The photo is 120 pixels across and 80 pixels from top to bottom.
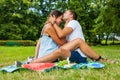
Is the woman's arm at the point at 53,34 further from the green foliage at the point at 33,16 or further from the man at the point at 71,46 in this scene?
the green foliage at the point at 33,16

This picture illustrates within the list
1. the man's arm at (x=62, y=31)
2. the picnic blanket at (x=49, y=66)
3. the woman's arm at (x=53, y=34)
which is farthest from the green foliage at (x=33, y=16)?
the picnic blanket at (x=49, y=66)

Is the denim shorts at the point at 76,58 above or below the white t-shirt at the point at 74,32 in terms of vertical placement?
below

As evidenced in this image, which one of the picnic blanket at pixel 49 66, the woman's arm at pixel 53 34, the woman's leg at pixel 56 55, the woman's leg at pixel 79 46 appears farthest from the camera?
the woman's arm at pixel 53 34

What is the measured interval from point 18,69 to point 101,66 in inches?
71.3

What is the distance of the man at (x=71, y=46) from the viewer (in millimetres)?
8625

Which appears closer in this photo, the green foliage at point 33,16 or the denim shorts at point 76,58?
the denim shorts at point 76,58

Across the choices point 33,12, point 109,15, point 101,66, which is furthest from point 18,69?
point 33,12

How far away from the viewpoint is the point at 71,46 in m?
8.79

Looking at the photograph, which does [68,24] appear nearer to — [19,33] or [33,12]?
[19,33]

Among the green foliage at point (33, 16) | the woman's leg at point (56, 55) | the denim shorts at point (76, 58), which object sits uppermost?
the woman's leg at point (56, 55)

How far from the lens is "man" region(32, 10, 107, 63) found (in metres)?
8.62

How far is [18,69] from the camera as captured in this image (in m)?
8.16

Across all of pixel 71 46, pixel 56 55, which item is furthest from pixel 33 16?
pixel 56 55

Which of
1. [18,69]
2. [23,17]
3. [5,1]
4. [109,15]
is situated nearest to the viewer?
[18,69]
